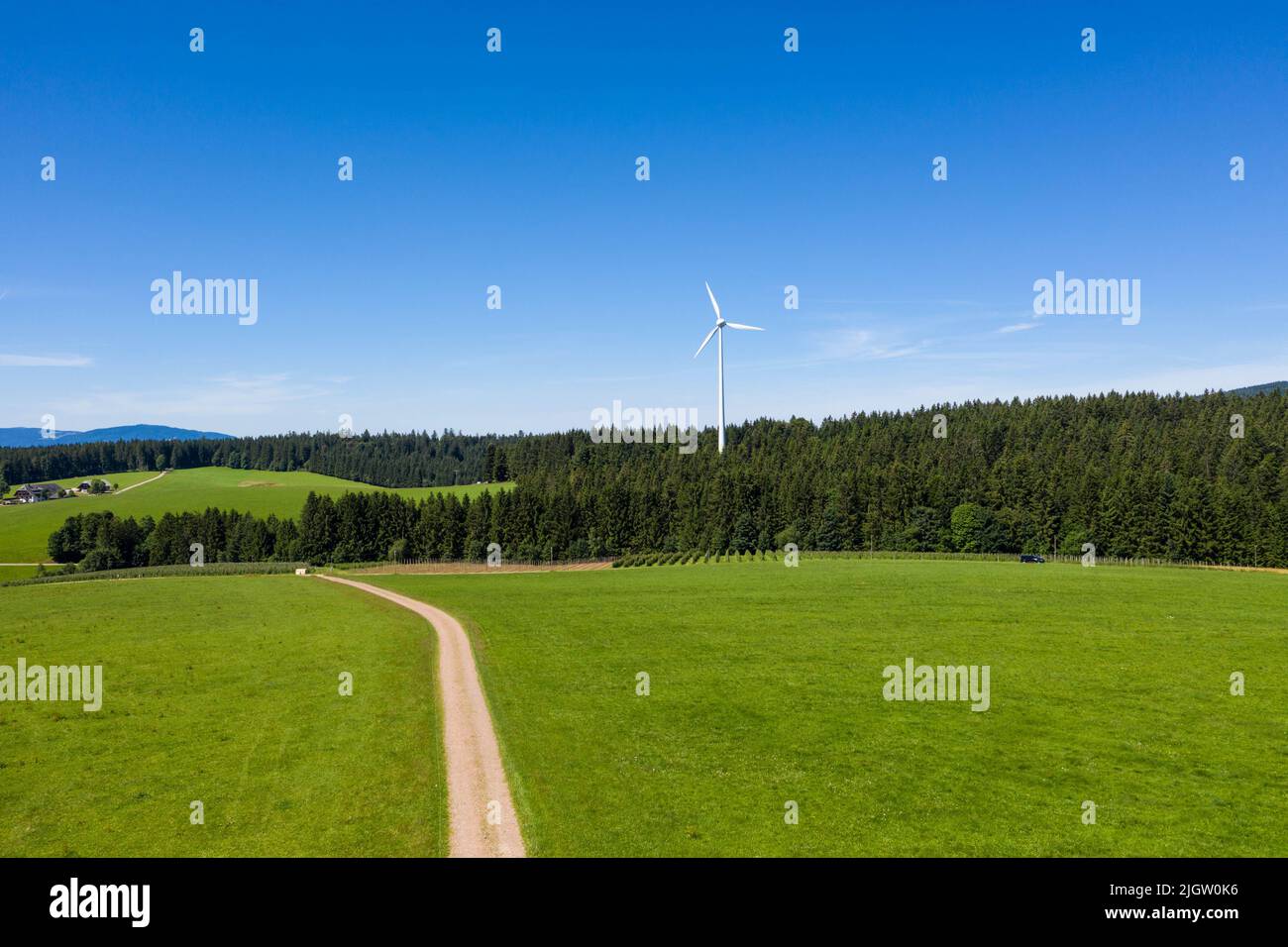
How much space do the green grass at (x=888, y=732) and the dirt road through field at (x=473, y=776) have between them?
78cm

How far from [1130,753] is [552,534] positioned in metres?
128

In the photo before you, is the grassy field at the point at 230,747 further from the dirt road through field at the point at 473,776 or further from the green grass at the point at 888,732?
the green grass at the point at 888,732

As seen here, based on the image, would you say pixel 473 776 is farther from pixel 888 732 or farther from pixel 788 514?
pixel 788 514

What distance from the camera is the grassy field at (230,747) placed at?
70.1 ft

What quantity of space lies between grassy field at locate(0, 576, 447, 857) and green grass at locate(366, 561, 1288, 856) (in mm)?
4351

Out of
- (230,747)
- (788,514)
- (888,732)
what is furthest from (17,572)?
(888,732)

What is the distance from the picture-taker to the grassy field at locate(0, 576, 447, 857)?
21359 millimetres

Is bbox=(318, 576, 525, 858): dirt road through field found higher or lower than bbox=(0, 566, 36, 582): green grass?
higher

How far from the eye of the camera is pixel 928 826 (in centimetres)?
2100

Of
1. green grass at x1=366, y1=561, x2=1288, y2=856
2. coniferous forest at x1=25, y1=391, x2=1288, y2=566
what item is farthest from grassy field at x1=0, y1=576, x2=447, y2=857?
coniferous forest at x1=25, y1=391, x2=1288, y2=566

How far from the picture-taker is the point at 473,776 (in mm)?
25031

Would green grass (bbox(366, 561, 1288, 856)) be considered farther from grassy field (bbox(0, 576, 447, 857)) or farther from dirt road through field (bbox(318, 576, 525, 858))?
grassy field (bbox(0, 576, 447, 857))
